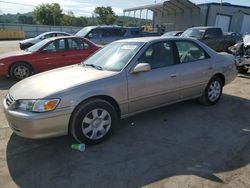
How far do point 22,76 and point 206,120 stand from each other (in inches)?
246

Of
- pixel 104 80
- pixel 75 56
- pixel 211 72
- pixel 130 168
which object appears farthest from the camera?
pixel 75 56

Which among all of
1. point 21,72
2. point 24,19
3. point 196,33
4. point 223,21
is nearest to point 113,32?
point 196,33

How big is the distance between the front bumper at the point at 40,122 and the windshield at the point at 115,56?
1.17 m

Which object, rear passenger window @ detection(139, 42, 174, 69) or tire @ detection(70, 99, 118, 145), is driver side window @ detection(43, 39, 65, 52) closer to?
rear passenger window @ detection(139, 42, 174, 69)

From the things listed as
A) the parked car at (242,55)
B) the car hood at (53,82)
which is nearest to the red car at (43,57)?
the car hood at (53,82)

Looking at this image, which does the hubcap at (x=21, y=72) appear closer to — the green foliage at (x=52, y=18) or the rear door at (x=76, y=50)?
the rear door at (x=76, y=50)

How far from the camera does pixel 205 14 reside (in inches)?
1206

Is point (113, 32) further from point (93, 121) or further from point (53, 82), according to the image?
point (93, 121)

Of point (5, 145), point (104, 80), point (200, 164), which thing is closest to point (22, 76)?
point (5, 145)

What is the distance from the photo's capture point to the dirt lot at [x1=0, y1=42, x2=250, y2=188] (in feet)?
9.90

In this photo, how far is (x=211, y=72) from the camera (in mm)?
5297

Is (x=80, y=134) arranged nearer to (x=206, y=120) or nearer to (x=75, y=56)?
(x=206, y=120)

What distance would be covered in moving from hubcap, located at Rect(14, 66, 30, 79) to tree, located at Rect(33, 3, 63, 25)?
5729 cm

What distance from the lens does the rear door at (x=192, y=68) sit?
4840mm
